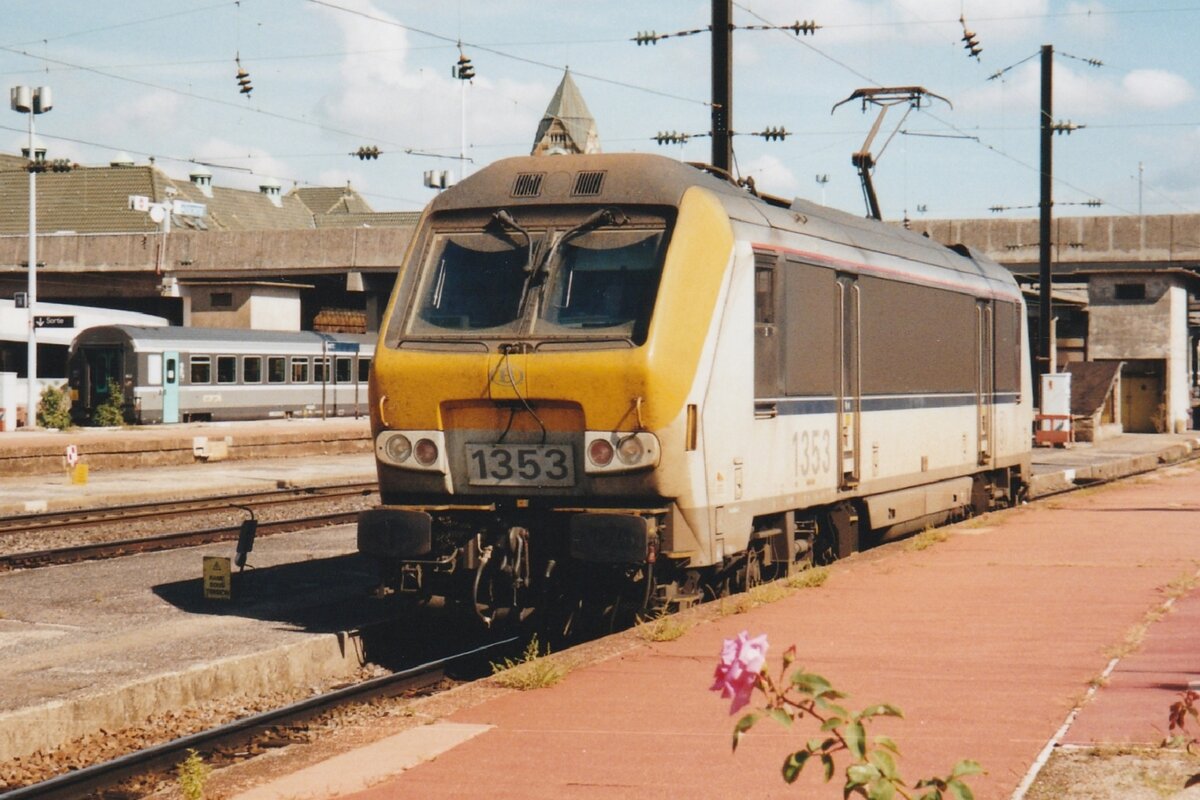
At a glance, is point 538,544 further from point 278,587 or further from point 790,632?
point 278,587

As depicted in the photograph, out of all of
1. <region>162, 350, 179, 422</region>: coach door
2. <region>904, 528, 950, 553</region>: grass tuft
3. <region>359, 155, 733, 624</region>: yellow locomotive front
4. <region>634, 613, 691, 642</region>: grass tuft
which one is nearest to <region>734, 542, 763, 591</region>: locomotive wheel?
<region>634, 613, 691, 642</region>: grass tuft

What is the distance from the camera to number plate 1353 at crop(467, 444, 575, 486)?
9.84 meters

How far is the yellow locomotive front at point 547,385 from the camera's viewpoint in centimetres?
964

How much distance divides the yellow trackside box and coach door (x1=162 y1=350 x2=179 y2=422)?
1193 inches

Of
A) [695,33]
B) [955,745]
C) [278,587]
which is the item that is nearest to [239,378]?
[695,33]

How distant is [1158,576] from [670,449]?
5.22 meters

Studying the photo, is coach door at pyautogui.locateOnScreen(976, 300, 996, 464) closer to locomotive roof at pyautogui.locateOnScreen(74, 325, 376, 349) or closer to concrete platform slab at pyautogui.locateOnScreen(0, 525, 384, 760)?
concrete platform slab at pyautogui.locateOnScreen(0, 525, 384, 760)

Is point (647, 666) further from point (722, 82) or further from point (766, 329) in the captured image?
point (722, 82)

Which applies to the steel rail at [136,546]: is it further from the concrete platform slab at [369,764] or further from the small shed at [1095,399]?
the small shed at [1095,399]

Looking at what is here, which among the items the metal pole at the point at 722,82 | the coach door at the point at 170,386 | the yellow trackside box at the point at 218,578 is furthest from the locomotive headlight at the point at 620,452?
the coach door at the point at 170,386

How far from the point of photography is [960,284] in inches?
648

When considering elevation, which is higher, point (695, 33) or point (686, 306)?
point (695, 33)

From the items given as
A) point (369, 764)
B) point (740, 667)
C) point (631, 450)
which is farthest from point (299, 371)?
point (740, 667)

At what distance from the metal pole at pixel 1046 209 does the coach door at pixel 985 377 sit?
1800cm
